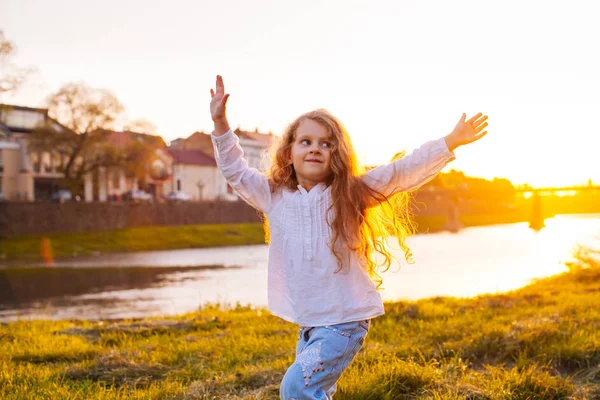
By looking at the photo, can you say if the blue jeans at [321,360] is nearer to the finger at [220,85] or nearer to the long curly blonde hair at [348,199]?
the long curly blonde hair at [348,199]

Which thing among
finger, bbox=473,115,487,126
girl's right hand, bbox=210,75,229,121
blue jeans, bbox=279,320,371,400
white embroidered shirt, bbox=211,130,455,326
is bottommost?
blue jeans, bbox=279,320,371,400

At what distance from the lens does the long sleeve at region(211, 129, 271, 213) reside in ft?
9.40

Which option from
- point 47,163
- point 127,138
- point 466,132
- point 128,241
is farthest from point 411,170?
point 47,163

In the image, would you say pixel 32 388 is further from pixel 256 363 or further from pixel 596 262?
pixel 596 262

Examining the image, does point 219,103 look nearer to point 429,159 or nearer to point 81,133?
point 429,159

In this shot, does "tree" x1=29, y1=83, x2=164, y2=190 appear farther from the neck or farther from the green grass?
the neck

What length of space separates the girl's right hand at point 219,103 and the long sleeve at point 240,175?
10 centimetres

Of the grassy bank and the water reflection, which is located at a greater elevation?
the grassy bank

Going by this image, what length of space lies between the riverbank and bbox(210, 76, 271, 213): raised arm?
23474 millimetres

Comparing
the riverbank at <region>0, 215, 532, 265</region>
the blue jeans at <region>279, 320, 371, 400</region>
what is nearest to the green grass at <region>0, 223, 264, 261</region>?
the riverbank at <region>0, 215, 532, 265</region>

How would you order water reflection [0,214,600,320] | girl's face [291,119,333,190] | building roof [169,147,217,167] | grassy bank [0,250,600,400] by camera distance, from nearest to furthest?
girl's face [291,119,333,190], grassy bank [0,250,600,400], water reflection [0,214,600,320], building roof [169,147,217,167]

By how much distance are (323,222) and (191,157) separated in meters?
61.2

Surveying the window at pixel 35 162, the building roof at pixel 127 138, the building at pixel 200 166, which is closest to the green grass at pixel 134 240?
the building roof at pixel 127 138

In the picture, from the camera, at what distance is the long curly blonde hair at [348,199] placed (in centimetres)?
268
